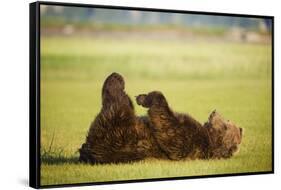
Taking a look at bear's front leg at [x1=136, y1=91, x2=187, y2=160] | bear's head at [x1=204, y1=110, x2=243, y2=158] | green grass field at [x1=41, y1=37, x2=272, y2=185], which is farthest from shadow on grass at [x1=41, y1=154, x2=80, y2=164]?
bear's head at [x1=204, y1=110, x2=243, y2=158]

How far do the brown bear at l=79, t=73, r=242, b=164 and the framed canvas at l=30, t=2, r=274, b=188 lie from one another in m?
0.01

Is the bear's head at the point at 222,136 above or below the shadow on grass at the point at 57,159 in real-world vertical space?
above

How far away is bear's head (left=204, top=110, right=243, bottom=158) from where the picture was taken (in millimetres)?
8172

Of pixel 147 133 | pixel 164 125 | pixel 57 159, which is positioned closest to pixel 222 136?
pixel 164 125

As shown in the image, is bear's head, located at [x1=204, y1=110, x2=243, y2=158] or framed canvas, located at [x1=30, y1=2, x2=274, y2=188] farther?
bear's head, located at [x1=204, y1=110, x2=243, y2=158]

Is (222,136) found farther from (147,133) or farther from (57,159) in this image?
(57,159)

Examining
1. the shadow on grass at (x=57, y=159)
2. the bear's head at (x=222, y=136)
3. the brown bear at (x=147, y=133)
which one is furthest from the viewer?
the bear's head at (x=222, y=136)

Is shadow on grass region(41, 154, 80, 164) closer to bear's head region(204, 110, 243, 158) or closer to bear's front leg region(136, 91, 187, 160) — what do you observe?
bear's front leg region(136, 91, 187, 160)

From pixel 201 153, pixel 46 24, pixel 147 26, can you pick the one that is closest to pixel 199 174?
pixel 201 153

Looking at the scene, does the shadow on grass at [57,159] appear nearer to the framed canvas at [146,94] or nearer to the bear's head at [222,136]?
the framed canvas at [146,94]

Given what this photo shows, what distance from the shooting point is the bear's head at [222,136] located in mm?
8172

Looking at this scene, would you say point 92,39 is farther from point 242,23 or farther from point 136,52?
point 242,23

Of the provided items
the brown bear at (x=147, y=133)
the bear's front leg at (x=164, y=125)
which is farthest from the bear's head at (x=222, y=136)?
the bear's front leg at (x=164, y=125)

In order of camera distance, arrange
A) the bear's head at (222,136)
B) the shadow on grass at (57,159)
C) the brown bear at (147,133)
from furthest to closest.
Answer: the bear's head at (222,136) < the brown bear at (147,133) < the shadow on grass at (57,159)
